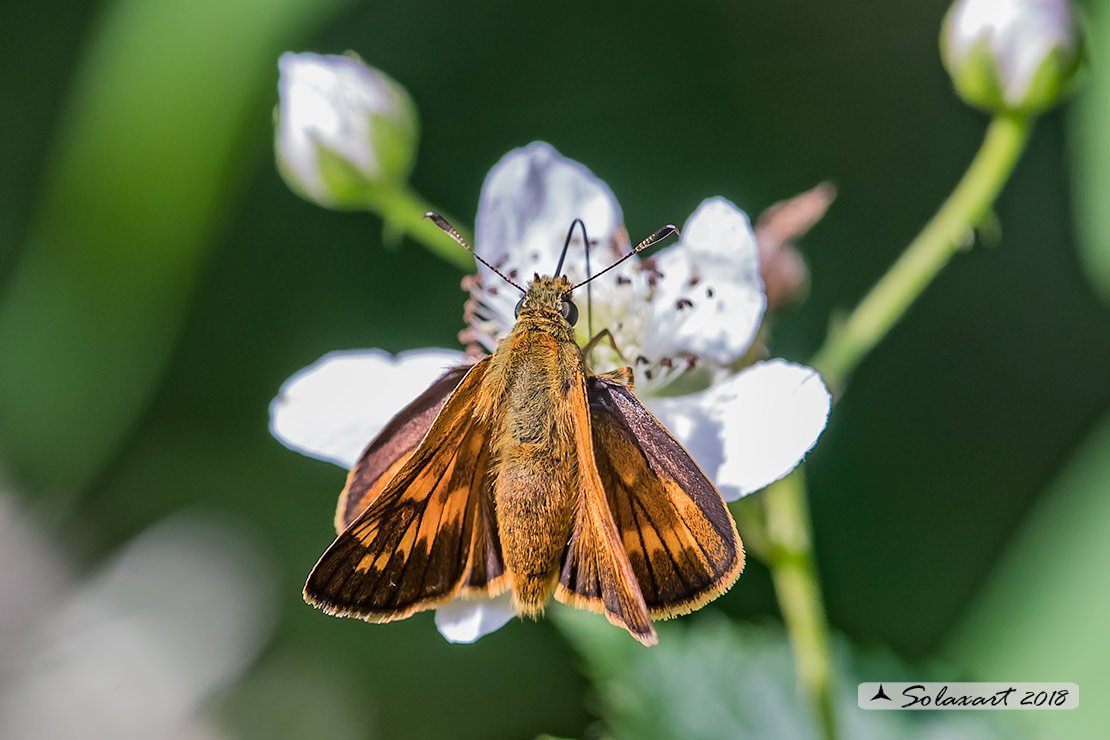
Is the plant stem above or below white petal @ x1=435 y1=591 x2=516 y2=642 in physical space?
above

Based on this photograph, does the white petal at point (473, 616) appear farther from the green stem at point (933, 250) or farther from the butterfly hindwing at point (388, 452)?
the green stem at point (933, 250)

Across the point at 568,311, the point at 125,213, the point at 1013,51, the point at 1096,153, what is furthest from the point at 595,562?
the point at 125,213

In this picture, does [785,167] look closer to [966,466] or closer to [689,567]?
[966,466]

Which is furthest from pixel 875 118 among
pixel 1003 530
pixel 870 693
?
pixel 870 693

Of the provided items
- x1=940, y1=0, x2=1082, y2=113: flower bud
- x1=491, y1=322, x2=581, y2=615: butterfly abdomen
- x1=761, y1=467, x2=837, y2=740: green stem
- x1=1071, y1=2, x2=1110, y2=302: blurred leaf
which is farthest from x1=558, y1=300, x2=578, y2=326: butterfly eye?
x1=1071, y1=2, x2=1110, y2=302: blurred leaf

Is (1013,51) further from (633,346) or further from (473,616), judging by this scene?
(473,616)

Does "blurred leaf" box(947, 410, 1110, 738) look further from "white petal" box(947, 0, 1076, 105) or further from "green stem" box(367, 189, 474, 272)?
"green stem" box(367, 189, 474, 272)
